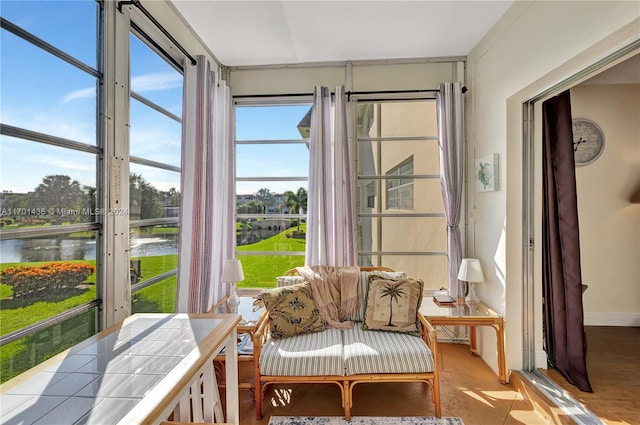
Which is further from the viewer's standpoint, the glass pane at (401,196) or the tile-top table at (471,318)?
the glass pane at (401,196)

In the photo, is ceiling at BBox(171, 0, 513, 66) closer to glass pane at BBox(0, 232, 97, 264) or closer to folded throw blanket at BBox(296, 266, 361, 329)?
glass pane at BBox(0, 232, 97, 264)

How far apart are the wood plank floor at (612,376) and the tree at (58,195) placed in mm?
3180

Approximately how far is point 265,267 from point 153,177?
1.57m

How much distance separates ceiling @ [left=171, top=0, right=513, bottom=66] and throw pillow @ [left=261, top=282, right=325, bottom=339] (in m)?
2.12

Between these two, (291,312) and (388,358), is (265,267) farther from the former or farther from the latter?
(388,358)

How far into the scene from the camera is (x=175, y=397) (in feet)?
3.42

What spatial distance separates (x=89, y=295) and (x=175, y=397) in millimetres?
944

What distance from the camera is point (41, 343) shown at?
1.37m

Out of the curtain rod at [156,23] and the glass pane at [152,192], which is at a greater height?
the curtain rod at [156,23]

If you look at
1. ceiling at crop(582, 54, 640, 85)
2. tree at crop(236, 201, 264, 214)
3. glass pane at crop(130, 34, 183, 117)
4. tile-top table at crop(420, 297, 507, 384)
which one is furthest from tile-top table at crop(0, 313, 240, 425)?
ceiling at crop(582, 54, 640, 85)

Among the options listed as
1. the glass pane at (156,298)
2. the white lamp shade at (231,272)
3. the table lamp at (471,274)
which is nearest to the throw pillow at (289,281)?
the white lamp shade at (231,272)

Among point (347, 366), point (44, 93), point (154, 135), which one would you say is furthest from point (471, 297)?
point (44, 93)

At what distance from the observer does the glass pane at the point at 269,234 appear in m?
3.30

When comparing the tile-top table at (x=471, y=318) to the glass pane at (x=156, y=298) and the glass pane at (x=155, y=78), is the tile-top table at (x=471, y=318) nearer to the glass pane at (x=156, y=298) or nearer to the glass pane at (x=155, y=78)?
the glass pane at (x=156, y=298)
